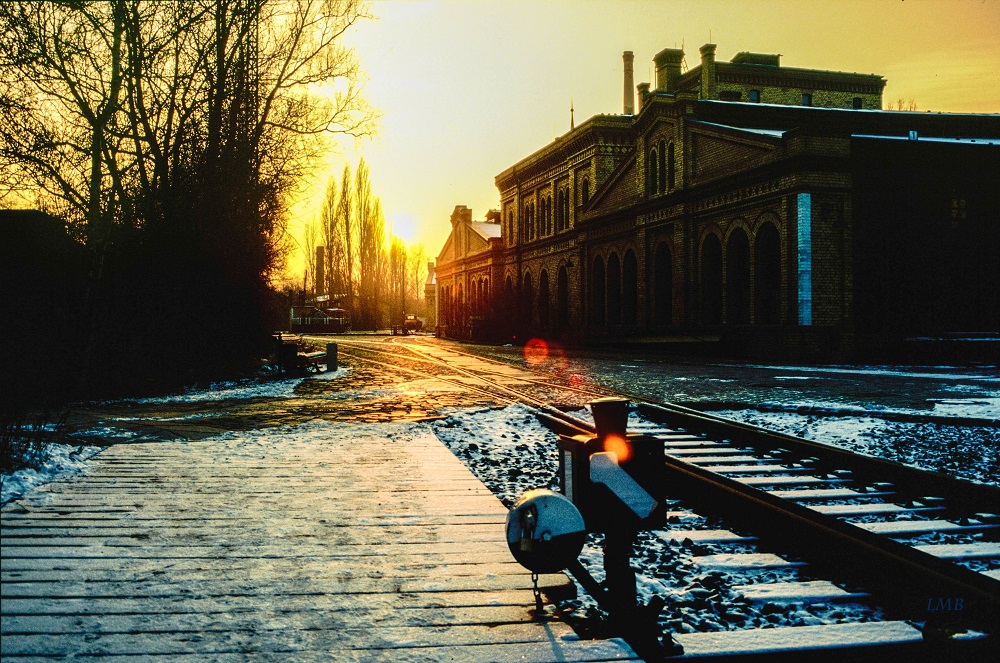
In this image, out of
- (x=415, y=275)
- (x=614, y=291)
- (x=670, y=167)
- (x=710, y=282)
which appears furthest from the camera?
(x=415, y=275)

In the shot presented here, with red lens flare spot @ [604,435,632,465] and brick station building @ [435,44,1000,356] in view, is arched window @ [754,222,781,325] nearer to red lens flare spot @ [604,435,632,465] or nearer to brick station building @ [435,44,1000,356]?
brick station building @ [435,44,1000,356]

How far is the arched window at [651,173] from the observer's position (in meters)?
34.2

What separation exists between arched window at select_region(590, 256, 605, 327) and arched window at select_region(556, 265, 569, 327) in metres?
3.51

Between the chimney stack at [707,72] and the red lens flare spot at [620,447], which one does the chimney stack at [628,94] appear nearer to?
the chimney stack at [707,72]

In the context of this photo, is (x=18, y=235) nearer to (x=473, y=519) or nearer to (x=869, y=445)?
(x=473, y=519)

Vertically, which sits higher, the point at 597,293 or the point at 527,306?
the point at 597,293

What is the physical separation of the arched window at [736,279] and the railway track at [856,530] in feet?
68.2

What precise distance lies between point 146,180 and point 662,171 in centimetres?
2215

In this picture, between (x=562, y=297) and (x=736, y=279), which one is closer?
(x=736, y=279)

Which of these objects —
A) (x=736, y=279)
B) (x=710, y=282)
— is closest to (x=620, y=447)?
(x=736, y=279)

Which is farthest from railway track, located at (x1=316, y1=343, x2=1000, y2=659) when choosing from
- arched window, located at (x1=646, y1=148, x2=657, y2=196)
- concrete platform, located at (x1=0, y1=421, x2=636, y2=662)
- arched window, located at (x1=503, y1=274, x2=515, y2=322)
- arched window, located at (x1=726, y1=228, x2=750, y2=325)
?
arched window, located at (x1=503, y1=274, x2=515, y2=322)

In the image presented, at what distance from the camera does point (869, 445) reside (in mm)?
8234

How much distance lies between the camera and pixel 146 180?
58.0 ft

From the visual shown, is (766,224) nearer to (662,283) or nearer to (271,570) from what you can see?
(662,283)
